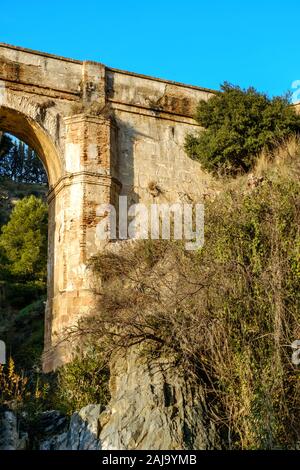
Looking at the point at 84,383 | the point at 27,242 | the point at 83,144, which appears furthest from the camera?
the point at 27,242

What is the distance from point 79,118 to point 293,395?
844 centimetres

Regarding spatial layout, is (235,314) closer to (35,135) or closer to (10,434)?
(10,434)

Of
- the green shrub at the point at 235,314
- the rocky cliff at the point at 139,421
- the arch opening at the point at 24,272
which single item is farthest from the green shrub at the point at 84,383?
the arch opening at the point at 24,272

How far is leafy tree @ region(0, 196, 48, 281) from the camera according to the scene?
2417 cm

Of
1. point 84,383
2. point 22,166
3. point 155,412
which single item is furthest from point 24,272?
point 22,166

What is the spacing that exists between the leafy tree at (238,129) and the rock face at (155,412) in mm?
7947

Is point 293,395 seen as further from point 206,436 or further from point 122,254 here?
point 122,254

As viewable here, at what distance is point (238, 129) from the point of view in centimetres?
1595

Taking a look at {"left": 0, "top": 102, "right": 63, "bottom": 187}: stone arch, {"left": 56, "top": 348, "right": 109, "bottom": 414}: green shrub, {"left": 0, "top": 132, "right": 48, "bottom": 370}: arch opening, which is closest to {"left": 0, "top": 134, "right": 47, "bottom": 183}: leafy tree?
{"left": 0, "top": 132, "right": 48, "bottom": 370}: arch opening

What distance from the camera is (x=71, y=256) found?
1380 centimetres

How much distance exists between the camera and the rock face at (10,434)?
7.10 m

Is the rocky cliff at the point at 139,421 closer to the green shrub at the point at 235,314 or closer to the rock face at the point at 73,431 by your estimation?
the rock face at the point at 73,431

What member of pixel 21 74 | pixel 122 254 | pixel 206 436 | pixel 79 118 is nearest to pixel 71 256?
pixel 122 254

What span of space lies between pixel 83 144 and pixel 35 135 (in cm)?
128
